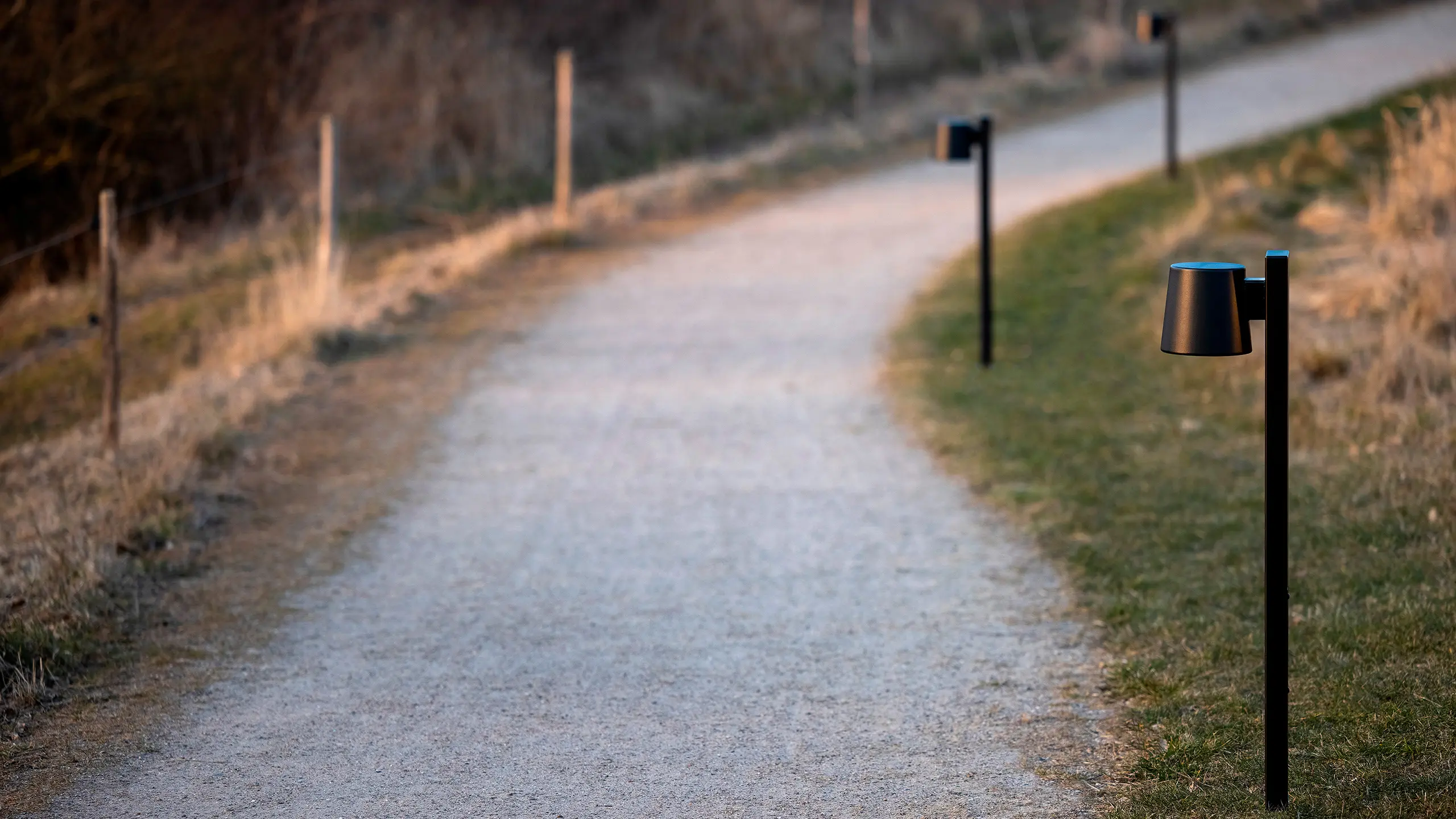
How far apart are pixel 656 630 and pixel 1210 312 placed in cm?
247

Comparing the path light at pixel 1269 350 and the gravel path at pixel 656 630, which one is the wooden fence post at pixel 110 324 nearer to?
the gravel path at pixel 656 630

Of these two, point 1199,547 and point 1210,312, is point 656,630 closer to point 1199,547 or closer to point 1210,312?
point 1199,547

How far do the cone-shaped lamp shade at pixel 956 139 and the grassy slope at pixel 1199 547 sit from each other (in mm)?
1330

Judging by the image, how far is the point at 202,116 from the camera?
15.6m

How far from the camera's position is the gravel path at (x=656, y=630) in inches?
169

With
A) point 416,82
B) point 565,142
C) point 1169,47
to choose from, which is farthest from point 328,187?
point 416,82

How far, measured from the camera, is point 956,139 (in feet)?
29.2

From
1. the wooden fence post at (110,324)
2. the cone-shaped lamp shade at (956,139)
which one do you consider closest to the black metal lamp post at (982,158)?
the cone-shaped lamp shade at (956,139)

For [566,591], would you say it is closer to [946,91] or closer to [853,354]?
[853,354]

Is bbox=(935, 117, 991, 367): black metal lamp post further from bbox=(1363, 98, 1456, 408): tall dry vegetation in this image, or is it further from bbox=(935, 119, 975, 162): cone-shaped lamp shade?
bbox=(1363, 98, 1456, 408): tall dry vegetation

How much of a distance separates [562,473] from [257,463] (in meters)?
1.50

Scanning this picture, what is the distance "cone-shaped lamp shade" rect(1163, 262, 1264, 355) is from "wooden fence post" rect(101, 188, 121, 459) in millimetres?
5598

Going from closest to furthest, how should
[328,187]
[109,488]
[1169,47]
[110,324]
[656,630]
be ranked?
[656,630], [109,488], [110,324], [328,187], [1169,47]

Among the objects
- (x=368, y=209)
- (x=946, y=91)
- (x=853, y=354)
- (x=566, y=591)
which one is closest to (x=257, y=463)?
(x=566, y=591)
